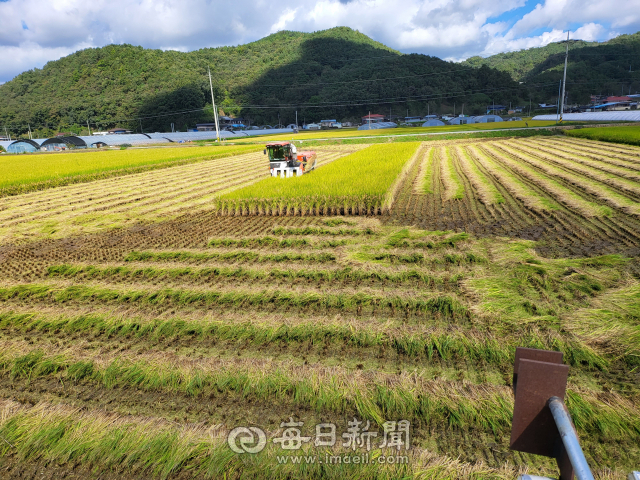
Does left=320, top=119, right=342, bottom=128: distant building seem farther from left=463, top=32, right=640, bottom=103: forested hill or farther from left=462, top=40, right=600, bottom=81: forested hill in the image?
left=462, top=40, right=600, bottom=81: forested hill

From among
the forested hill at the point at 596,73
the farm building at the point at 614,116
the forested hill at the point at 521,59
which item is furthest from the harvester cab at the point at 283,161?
the forested hill at the point at 521,59

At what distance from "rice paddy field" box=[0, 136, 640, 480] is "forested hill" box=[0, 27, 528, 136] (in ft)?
277

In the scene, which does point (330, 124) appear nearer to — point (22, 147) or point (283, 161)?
point (22, 147)

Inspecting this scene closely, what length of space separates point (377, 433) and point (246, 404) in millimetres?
1314

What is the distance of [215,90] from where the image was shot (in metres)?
88.9

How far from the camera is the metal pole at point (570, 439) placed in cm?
98

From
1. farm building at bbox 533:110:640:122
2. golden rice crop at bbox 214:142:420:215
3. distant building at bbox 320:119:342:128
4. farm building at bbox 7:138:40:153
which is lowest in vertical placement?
golden rice crop at bbox 214:142:420:215

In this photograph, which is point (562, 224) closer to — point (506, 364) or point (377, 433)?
point (506, 364)

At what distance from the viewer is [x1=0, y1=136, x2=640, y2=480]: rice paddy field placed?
3.01 metres

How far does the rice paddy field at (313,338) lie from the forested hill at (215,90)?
8448 cm

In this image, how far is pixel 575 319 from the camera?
476 centimetres

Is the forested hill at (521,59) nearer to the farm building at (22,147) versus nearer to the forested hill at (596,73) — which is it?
the forested hill at (596,73)

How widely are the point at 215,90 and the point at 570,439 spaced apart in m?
99.1

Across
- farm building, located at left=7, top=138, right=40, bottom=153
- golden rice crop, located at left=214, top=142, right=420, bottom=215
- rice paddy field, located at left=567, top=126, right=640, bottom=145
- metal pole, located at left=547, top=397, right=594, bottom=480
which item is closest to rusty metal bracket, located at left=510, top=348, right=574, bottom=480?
metal pole, located at left=547, top=397, right=594, bottom=480
